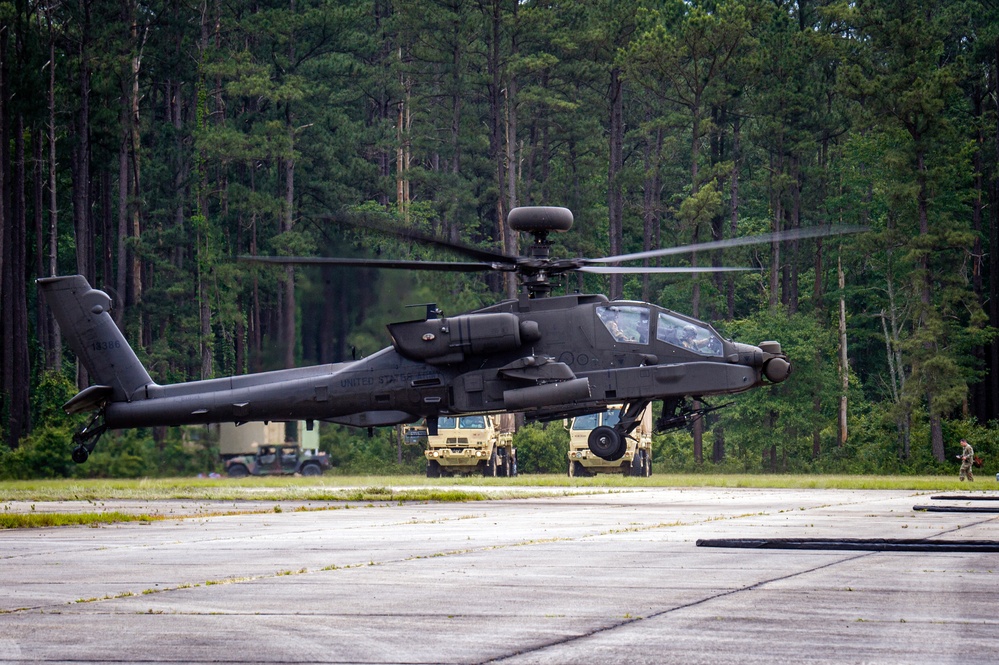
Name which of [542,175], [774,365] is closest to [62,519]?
[774,365]

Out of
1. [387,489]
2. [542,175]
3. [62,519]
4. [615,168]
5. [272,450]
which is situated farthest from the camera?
[542,175]

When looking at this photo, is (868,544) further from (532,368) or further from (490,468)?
(490,468)

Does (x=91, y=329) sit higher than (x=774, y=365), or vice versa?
(x=91, y=329)

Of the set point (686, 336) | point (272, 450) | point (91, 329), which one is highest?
point (91, 329)

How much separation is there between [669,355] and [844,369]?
36255mm

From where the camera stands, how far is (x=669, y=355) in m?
23.9

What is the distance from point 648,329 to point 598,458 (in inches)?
687

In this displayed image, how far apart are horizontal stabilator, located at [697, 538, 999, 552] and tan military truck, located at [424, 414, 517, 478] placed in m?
27.0

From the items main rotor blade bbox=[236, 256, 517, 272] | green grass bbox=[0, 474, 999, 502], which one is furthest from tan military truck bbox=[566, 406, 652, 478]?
main rotor blade bbox=[236, 256, 517, 272]

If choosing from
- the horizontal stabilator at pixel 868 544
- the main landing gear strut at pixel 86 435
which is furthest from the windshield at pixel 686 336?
the main landing gear strut at pixel 86 435

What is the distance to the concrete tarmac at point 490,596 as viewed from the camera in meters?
7.07

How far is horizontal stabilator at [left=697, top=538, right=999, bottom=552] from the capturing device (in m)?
12.8

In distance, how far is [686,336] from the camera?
24.1 metres

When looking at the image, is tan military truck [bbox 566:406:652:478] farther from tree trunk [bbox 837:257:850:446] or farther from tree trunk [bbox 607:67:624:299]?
tree trunk [bbox 607:67:624:299]
